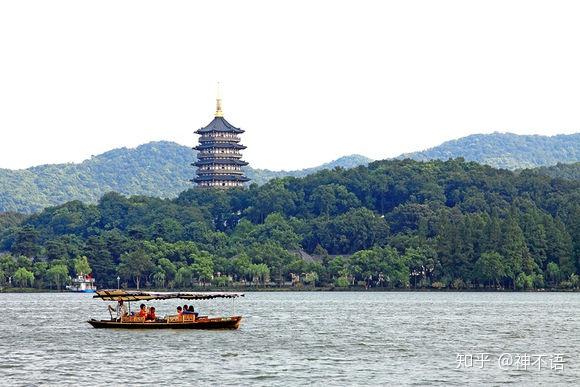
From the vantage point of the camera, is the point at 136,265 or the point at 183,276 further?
the point at 136,265

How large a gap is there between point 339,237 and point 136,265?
3388cm

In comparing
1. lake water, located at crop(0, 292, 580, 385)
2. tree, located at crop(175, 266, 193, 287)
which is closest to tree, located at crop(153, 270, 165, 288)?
tree, located at crop(175, 266, 193, 287)

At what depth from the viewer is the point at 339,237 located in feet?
572

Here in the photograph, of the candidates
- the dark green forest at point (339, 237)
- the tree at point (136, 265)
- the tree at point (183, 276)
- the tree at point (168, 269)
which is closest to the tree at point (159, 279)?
the dark green forest at point (339, 237)

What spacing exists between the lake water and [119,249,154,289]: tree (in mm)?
58757

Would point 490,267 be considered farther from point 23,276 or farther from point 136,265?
point 23,276

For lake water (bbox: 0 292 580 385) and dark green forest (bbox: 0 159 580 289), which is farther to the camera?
dark green forest (bbox: 0 159 580 289)

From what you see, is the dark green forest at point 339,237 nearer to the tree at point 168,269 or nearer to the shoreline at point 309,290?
the tree at point 168,269

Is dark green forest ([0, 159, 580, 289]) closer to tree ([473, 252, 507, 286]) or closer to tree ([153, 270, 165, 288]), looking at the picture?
tree ([473, 252, 507, 286])

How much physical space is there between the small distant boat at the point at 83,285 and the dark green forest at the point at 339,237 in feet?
5.10

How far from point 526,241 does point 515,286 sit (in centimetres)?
547

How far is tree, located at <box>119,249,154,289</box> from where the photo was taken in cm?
15325

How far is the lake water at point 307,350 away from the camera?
47.7m

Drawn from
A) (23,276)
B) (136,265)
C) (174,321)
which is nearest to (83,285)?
(23,276)
